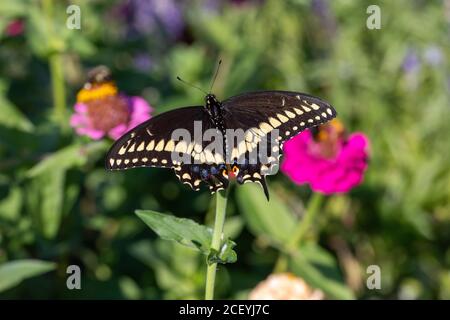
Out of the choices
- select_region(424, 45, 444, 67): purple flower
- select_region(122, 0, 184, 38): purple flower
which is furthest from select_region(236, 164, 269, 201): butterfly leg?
select_region(122, 0, 184, 38): purple flower

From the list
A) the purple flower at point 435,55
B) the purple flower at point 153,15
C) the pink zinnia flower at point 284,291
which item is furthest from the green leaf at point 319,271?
the purple flower at point 153,15

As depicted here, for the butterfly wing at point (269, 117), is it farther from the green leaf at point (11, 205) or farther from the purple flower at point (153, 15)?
the purple flower at point (153, 15)

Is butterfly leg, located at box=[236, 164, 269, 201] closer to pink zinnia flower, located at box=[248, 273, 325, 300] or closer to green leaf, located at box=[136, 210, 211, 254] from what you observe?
green leaf, located at box=[136, 210, 211, 254]

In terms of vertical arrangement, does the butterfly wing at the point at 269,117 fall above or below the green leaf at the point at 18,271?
above

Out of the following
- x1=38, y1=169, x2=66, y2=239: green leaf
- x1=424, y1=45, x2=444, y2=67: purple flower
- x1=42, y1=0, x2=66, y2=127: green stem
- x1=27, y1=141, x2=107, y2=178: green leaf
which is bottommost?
x1=38, y1=169, x2=66, y2=239: green leaf

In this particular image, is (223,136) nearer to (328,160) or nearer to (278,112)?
(278,112)

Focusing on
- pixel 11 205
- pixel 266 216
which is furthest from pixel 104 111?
pixel 266 216
